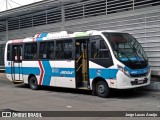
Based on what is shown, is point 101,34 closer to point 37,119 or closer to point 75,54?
point 75,54

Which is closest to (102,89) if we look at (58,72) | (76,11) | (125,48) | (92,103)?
(92,103)

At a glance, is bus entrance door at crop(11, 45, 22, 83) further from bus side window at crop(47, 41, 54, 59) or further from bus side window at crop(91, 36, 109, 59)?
bus side window at crop(91, 36, 109, 59)

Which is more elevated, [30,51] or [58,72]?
[30,51]

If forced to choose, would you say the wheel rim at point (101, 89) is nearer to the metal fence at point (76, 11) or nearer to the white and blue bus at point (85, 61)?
the white and blue bus at point (85, 61)

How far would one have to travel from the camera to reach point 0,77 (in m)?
24.3

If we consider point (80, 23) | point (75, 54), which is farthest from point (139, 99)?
point (80, 23)

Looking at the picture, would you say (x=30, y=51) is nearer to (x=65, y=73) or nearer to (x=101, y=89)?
(x=65, y=73)

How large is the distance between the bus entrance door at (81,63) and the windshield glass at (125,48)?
1329 mm

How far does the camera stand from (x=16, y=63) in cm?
1777

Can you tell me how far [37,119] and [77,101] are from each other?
3.59 m

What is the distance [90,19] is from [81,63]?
18.3 feet

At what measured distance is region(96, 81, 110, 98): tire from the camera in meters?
12.8

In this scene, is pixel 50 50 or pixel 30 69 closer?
pixel 50 50

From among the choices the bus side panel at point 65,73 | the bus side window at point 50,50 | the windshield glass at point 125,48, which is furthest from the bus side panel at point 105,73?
the bus side window at point 50,50
